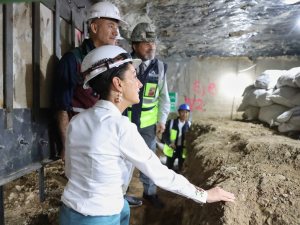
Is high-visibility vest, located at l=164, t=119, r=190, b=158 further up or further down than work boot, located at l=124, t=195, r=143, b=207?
further up

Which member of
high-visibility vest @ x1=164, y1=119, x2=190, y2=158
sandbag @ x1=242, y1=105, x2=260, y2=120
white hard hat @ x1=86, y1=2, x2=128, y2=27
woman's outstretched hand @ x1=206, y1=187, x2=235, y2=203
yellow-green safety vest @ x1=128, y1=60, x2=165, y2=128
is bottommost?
high-visibility vest @ x1=164, y1=119, x2=190, y2=158

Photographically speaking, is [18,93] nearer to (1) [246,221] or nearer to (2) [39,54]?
(2) [39,54]

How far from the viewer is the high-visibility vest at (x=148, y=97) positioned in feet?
8.06

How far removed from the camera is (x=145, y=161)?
3.43 ft

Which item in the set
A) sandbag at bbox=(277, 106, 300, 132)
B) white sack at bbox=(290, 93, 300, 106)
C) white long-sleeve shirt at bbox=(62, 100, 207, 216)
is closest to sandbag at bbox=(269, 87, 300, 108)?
white sack at bbox=(290, 93, 300, 106)

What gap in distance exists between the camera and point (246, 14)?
12.6ft

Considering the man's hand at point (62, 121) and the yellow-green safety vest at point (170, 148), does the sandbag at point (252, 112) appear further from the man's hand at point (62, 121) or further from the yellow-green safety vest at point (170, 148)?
the man's hand at point (62, 121)

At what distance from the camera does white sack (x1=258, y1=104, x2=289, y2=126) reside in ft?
12.5

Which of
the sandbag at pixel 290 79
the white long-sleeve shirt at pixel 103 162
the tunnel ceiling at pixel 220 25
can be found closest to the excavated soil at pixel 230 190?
the white long-sleeve shirt at pixel 103 162

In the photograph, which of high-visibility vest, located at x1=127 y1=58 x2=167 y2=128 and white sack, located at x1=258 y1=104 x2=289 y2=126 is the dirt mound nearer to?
high-visibility vest, located at x1=127 y1=58 x2=167 y2=128

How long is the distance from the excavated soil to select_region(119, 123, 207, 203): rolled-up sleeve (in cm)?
39

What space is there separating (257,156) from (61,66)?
196cm

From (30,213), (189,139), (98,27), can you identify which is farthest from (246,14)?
(30,213)

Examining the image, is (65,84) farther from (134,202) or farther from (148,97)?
(134,202)
